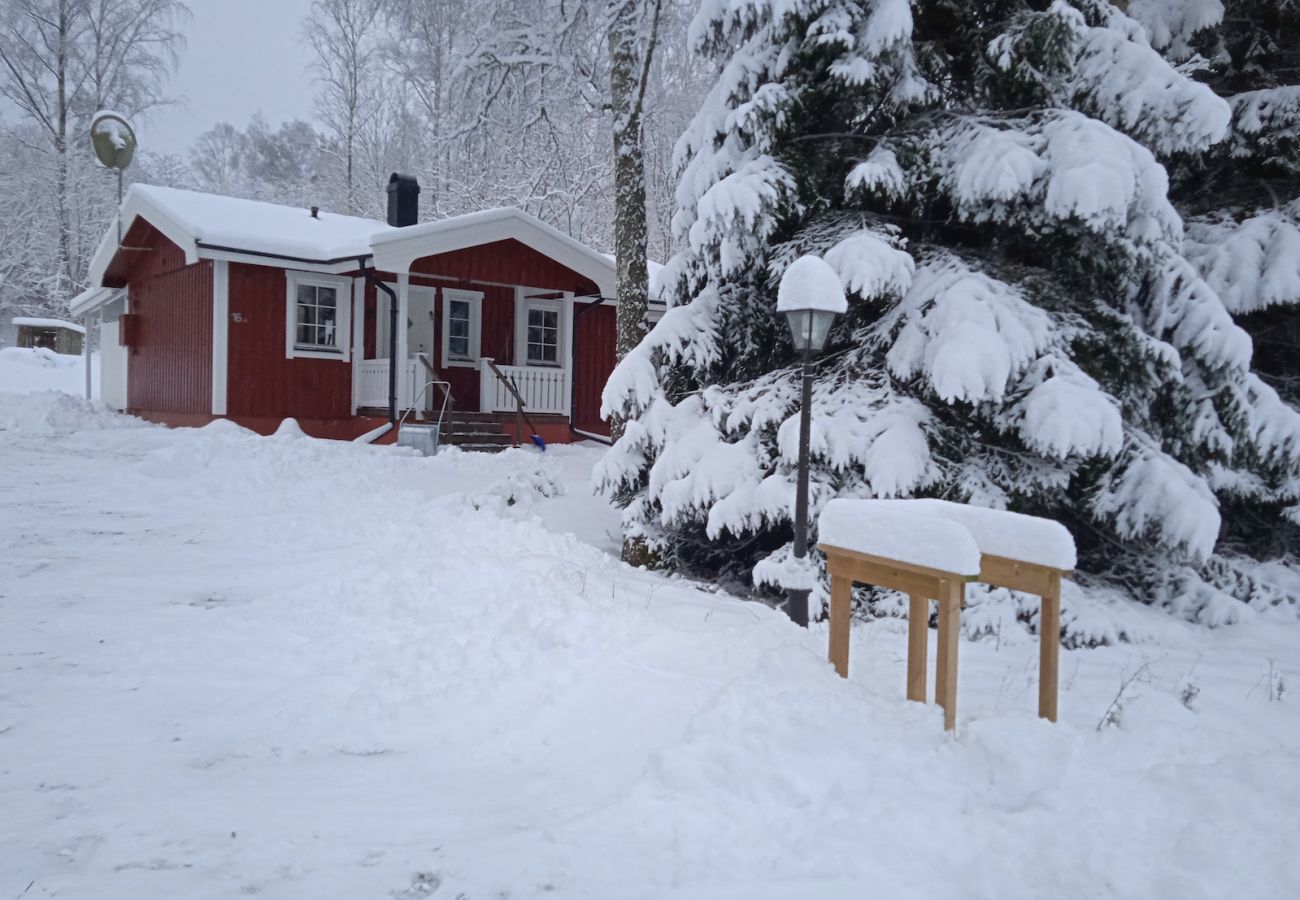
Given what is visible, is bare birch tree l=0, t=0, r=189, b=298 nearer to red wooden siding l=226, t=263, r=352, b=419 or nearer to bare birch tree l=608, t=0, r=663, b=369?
red wooden siding l=226, t=263, r=352, b=419

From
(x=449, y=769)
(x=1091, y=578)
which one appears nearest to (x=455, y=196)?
(x=1091, y=578)

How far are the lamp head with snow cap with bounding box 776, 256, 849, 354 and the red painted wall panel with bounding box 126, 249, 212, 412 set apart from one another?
11.7 meters

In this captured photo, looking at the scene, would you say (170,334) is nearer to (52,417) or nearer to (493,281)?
(52,417)

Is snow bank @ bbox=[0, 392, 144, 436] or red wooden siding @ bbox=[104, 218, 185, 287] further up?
red wooden siding @ bbox=[104, 218, 185, 287]

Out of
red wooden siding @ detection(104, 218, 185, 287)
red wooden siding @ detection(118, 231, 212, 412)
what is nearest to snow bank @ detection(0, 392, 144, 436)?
red wooden siding @ detection(118, 231, 212, 412)

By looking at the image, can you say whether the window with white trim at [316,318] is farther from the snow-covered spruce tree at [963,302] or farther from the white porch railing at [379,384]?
the snow-covered spruce tree at [963,302]

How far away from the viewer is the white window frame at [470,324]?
15289 millimetres

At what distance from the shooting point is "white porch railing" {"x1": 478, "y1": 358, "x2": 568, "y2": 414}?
48.7ft

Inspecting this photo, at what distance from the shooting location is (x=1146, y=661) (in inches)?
196

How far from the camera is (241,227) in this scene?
13625 mm

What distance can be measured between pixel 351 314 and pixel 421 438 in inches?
143

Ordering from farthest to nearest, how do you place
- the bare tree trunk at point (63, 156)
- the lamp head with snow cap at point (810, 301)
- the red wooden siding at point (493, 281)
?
the bare tree trunk at point (63, 156) < the red wooden siding at point (493, 281) < the lamp head with snow cap at point (810, 301)

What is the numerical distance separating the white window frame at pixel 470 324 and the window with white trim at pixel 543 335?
0.94 meters

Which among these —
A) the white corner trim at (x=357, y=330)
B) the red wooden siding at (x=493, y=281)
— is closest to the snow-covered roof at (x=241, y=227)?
the white corner trim at (x=357, y=330)
